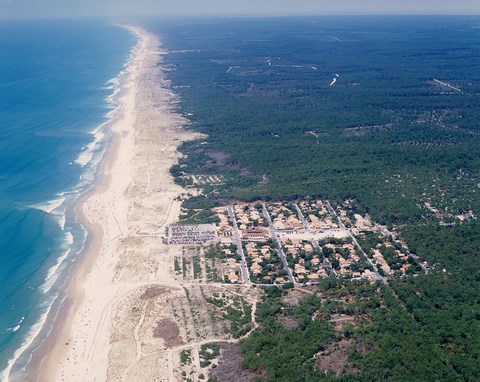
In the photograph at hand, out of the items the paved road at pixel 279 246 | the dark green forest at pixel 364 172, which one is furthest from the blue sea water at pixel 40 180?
the paved road at pixel 279 246

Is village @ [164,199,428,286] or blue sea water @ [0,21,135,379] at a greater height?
village @ [164,199,428,286]

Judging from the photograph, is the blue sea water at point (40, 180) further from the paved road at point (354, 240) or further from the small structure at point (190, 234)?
the paved road at point (354, 240)

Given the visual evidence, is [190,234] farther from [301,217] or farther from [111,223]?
[301,217]

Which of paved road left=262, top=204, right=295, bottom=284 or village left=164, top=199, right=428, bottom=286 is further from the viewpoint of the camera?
village left=164, top=199, right=428, bottom=286

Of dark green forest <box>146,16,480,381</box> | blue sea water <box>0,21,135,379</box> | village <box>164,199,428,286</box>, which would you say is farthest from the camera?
village <box>164,199,428,286</box>

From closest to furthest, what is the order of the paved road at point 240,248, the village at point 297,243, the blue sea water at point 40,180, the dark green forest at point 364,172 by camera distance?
1. the dark green forest at point 364,172
2. the blue sea water at point 40,180
3. the paved road at point 240,248
4. the village at point 297,243

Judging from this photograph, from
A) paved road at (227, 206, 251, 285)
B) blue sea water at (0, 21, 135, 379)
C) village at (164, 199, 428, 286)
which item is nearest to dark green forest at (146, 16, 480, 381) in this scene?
village at (164, 199, 428, 286)

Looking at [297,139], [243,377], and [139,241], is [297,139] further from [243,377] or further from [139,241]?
[243,377]

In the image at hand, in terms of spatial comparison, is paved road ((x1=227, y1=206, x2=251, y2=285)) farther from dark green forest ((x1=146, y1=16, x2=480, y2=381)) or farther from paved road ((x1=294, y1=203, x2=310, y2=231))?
paved road ((x1=294, y1=203, x2=310, y2=231))
